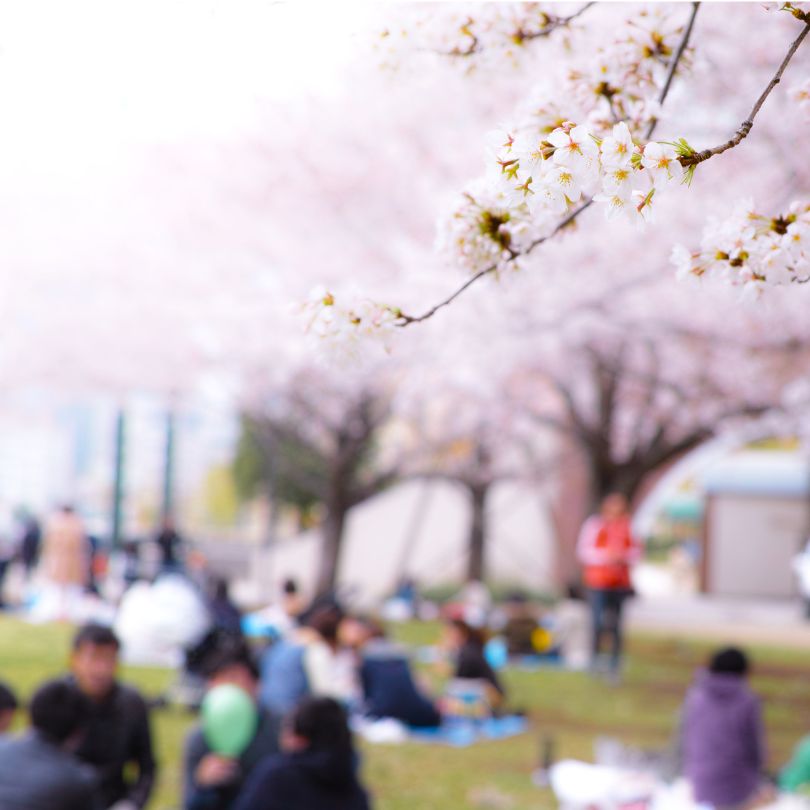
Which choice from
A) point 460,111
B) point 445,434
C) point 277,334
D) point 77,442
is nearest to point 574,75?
point 460,111

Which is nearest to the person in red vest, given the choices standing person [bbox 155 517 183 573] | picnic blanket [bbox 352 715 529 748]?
picnic blanket [bbox 352 715 529 748]

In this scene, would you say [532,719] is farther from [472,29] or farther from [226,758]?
[472,29]

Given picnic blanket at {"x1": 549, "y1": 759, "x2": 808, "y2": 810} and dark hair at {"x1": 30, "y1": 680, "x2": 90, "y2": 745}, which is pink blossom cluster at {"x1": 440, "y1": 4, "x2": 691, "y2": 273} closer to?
dark hair at {"x1": 30, "y1": 680, "x2": 90, "y2": 745}

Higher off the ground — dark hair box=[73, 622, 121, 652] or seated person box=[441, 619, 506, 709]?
dark hair box=[73, 622, 121, 652]

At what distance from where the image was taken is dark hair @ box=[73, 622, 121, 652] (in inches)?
201

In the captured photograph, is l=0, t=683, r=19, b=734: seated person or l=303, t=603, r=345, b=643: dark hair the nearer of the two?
l=0, t=683, r=19, b=734: seated person

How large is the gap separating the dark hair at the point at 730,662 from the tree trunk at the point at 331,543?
496 inches

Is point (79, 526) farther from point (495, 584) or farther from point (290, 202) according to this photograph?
point (495, 584)

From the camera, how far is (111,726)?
5281 millimetres

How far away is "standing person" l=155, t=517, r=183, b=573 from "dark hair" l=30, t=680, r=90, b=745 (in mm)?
11112

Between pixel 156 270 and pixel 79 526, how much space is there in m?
3.27

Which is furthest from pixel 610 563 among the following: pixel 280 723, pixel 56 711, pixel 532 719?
pixel 56 711

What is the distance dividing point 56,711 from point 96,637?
76cm

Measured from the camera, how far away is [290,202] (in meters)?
14.6
